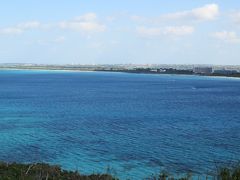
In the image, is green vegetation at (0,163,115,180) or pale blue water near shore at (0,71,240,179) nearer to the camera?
green vegetation at (0,163,115,180)

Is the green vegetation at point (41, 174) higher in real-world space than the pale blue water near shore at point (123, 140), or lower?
higher

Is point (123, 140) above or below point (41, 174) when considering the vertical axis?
below

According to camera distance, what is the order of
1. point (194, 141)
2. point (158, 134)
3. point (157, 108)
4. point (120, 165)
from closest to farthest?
point (120, 165) < point (194, 141) < point (158, 134) < point (157, 108)

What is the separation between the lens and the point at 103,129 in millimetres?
35219

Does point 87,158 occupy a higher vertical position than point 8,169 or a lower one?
lower

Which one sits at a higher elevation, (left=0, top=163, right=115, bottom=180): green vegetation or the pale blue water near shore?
(left=0, top=163, right=115, bottom=180): green vegetation

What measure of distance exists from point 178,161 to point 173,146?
13.5ft

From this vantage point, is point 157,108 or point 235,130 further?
point 157,108

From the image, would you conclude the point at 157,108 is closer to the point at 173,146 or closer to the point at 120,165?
the point at 173,146

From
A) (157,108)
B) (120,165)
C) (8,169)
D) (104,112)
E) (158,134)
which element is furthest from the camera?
(157,108)

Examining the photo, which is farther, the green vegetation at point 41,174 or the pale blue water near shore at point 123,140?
the pale blue water near shore at point 123,140

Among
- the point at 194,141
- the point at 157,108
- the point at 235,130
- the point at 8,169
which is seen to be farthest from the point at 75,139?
the point at 157,108

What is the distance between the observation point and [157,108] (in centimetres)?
5406

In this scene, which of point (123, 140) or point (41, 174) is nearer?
point (41, 174)
